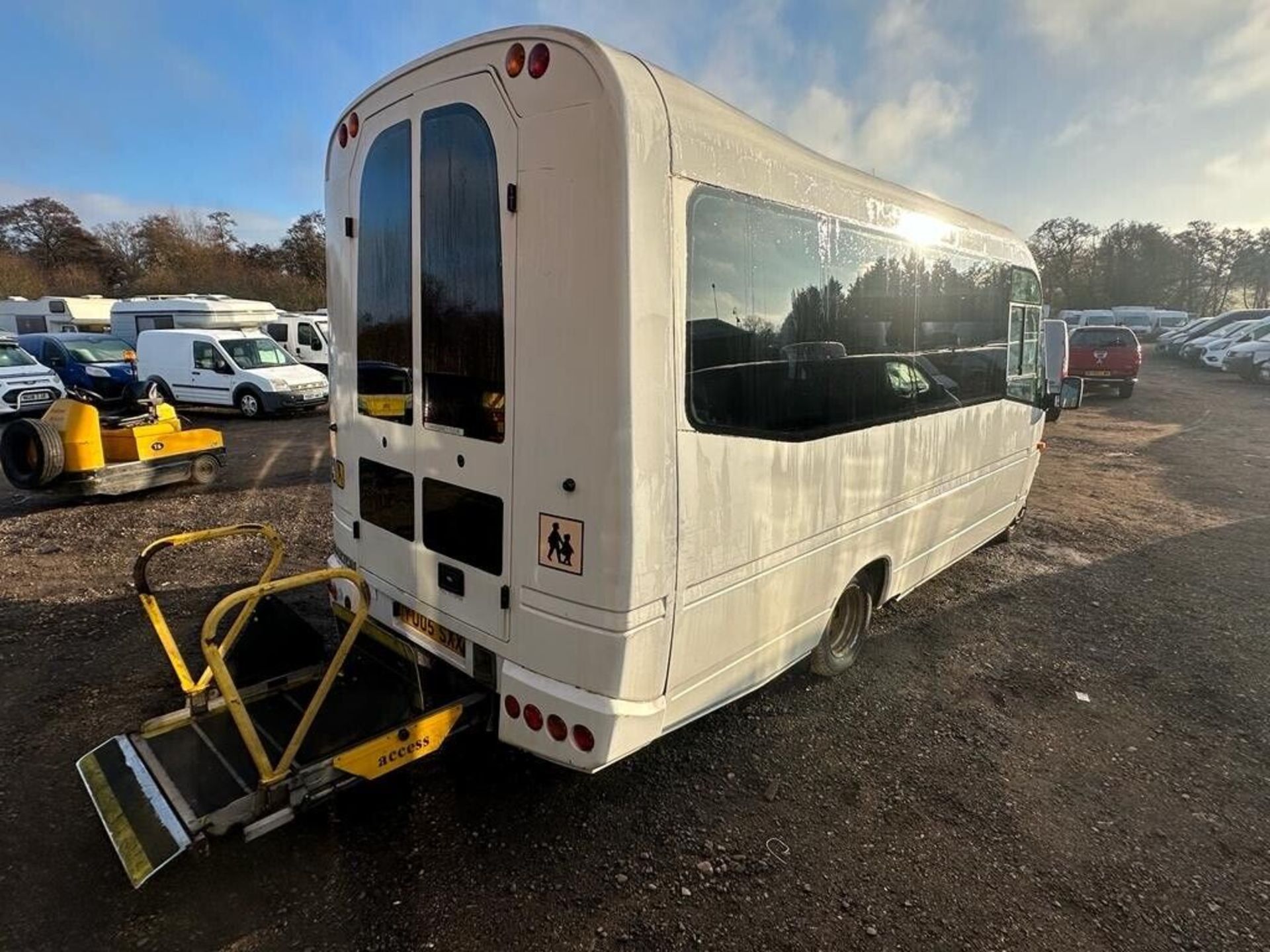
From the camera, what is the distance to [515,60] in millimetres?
2422

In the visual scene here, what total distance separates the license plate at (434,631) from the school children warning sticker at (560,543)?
0.71 metres

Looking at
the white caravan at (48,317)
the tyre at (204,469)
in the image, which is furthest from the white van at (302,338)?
the white caravan at (48,317)

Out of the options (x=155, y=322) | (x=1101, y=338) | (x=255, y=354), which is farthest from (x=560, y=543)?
(x=155, y=322)

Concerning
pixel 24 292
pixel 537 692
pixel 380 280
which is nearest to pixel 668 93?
pixel 380 280

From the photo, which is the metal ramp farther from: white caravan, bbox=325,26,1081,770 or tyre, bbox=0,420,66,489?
tyre, bbox=0,420,66,489

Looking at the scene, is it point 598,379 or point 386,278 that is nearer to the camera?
point 598,379

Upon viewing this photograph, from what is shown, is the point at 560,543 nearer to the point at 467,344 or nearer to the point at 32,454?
the point at 467,344

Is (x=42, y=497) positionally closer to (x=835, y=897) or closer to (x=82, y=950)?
(x=82, y=950)

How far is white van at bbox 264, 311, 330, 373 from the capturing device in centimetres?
2008

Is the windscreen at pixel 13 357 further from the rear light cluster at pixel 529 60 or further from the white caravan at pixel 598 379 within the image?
the rear light cluster at pixel 529 60

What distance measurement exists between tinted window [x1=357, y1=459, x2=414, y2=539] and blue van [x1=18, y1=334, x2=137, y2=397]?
53.2ft

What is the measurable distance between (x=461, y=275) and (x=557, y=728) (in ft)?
6.03

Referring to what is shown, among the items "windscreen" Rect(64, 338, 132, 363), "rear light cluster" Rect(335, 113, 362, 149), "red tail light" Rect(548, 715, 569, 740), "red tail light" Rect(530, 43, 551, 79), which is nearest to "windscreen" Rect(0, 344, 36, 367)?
"windscreen" Rect(64, 338, 132, 363)

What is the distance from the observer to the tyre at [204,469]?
8.90m
